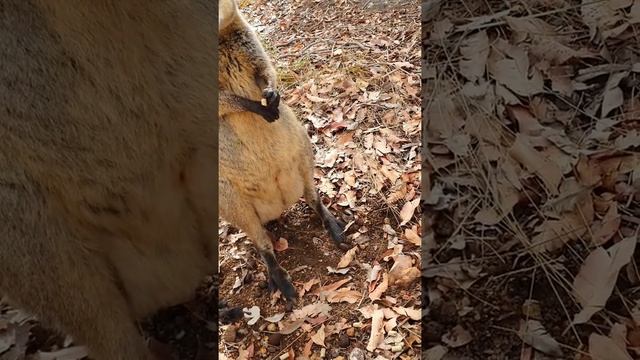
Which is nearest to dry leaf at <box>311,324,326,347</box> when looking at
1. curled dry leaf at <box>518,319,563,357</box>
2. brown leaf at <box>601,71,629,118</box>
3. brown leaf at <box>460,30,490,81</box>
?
curled dry leaf at <box>518,319,563,357</box>

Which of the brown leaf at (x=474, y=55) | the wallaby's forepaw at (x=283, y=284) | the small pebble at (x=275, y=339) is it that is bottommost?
the small pebble at (x=275, y=339)

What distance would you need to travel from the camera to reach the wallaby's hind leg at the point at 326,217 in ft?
4.63

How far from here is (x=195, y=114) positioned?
4.95 feet

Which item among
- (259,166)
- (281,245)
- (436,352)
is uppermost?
→ (259,166)

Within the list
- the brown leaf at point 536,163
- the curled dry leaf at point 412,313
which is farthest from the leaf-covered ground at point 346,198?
the brown leaf at point 536,163

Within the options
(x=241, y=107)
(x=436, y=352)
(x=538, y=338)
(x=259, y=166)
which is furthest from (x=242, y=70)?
(x=538, y=338)

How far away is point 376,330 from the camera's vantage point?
1.36 meters

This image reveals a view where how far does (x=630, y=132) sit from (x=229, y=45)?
0.92m

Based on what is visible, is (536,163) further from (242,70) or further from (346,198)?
(242,70)

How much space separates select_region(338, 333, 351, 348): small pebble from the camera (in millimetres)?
1369

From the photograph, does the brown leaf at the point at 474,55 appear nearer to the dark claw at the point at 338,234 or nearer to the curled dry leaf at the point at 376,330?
the dark claw at the point at 338,234

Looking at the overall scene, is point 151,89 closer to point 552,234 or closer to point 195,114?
point 195,114

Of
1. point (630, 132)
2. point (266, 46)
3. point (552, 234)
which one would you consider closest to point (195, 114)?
point (266, 46)

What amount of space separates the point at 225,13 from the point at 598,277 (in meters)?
0.99
